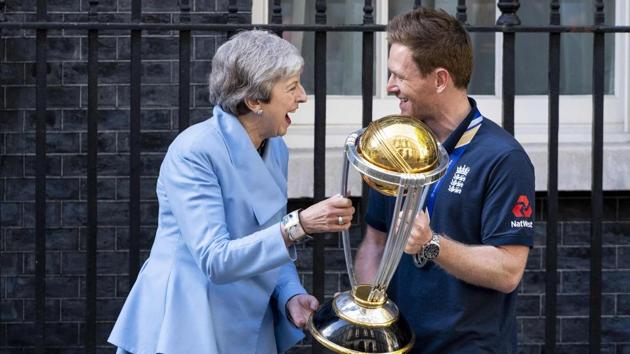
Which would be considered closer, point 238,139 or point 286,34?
point 238,139

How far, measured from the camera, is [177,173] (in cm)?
356

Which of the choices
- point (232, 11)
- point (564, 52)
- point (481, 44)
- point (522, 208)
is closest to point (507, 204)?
point (522, 208)

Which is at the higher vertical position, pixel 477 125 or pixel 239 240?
pixel 477 125

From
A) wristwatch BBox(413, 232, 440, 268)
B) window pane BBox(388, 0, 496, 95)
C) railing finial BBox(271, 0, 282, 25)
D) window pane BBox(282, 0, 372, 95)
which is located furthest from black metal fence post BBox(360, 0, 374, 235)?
window pane BBox(388, 0, 496, 95)

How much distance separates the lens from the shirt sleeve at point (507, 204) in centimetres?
341

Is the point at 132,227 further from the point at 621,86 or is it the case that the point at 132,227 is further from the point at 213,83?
the point at 621,86

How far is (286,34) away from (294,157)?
0.77 meters

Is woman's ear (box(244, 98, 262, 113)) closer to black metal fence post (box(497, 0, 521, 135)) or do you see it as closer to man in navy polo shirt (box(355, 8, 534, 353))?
man in navy polo shirt (box(355, 8, 534, 353))

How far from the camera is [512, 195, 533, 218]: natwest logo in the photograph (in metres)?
3.41

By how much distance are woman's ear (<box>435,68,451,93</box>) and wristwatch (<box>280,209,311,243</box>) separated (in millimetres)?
526

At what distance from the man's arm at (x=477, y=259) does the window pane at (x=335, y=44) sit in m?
3.28

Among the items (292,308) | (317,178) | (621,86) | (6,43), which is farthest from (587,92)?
(292,308)

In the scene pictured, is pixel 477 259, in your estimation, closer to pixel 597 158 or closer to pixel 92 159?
pixel 597 158

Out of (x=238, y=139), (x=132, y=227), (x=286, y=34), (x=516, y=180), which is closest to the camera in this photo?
(x=516, y=180)
